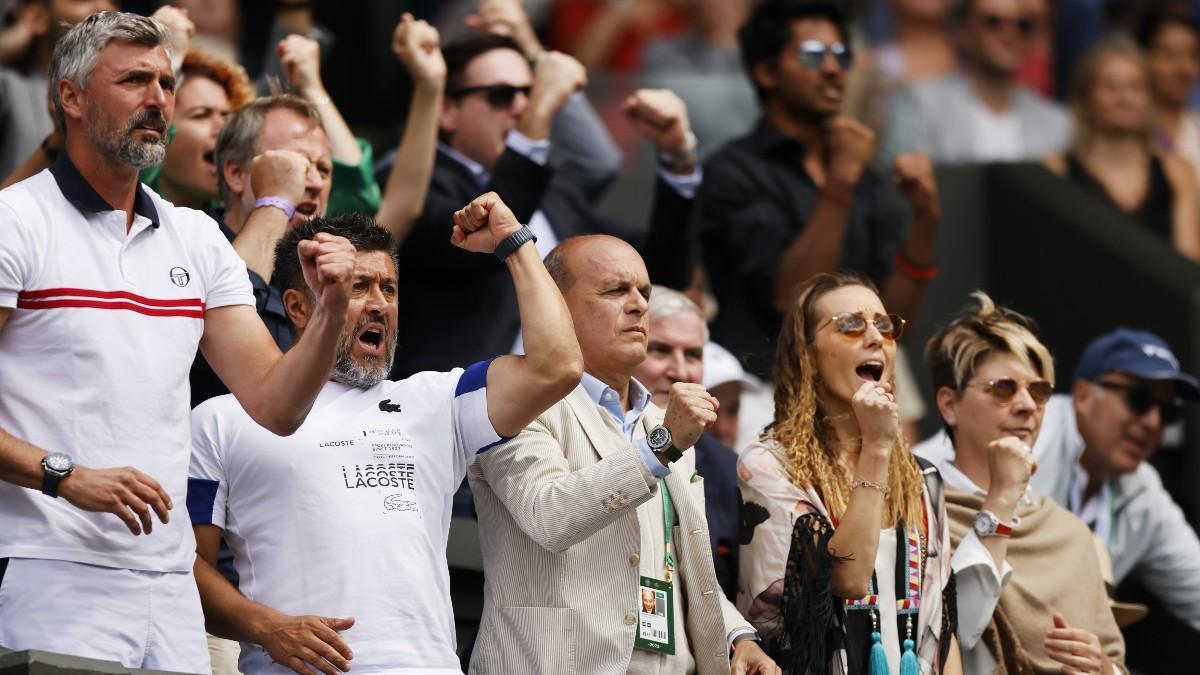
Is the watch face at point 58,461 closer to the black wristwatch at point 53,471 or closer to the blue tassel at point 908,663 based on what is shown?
the black wristwatch at point 53,471

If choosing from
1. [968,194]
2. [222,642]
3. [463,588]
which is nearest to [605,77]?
[968,194]

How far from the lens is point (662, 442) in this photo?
15.3ft

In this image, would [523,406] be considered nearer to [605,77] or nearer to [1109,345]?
[1109,345]

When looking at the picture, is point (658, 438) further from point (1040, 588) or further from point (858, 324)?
point (1040, 588)

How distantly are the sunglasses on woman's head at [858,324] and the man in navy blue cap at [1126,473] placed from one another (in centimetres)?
173

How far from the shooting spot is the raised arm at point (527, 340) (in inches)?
181

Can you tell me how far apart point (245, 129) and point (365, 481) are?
1495 mm

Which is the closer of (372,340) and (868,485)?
(372,340)

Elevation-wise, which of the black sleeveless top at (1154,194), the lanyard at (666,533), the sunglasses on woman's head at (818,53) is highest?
the black sleeveless top at (1154,194)

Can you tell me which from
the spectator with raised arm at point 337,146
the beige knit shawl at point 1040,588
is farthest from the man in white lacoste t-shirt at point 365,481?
the beige knit shawl at point 1040,588

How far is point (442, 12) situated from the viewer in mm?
10297

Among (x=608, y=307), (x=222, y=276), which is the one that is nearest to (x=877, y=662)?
(x=608, y=307)

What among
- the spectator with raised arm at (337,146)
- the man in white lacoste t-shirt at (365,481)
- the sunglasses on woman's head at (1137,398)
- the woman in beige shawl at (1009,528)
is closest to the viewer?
the man in white lacoste t-shirt at (365,481)

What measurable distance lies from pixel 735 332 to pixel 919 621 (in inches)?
96.1
